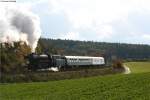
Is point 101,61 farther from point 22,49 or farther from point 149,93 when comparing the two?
point 149,93

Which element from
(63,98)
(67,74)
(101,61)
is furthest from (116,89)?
(101,61)

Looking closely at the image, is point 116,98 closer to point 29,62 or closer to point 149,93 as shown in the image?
point 149,93

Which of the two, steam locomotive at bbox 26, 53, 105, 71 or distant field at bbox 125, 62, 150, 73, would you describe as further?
distant field at bbox 125, 62, 150, 73

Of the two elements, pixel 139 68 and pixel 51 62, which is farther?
pixel 139 68

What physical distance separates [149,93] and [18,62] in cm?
3859

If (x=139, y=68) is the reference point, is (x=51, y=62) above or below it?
above

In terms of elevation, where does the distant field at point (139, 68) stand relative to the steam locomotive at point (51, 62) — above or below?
below

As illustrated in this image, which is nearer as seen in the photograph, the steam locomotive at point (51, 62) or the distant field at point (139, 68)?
the steam locomotive at point (51, 62)

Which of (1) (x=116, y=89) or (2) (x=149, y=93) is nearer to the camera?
(2) (x=149, y=93)

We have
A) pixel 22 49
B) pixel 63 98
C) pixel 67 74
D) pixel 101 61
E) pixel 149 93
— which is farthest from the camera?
pixel 101 61

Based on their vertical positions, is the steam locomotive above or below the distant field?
above

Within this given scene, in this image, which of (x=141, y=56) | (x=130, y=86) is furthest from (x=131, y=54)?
(x=130, y=86)

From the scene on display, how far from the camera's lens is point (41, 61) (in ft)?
185

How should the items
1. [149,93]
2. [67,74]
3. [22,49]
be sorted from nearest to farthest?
[149,93]
[67,74]
[22,49]
